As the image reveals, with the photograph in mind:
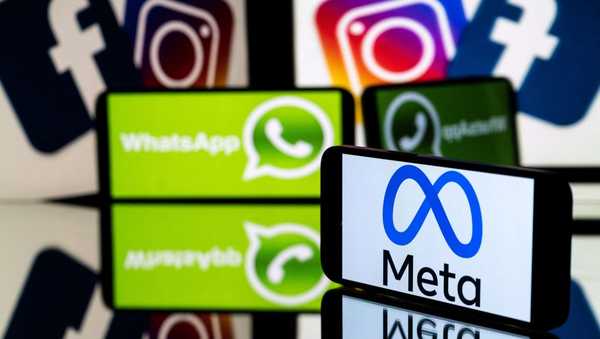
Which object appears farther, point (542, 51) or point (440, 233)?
point (542, 51)

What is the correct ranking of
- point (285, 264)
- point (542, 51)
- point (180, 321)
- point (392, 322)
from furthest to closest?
point (542, 51)
point (285, 264)
point (180, 321)
point (392, 322)

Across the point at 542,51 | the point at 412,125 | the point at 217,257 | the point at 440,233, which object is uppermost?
the point at 440,233

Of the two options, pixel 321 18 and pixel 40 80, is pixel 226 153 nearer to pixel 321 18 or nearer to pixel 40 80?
pixel 40 80

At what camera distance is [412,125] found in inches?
106

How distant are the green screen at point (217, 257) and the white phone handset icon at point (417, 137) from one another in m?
0.30

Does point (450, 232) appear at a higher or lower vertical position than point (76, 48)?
higher

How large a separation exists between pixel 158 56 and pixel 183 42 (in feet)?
0.39

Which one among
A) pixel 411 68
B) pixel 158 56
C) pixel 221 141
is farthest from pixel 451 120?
pixel 158 56

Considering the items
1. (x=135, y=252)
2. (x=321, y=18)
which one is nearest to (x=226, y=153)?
(x=135, y=252)

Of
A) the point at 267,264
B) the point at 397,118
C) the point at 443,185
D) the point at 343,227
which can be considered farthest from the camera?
the point at 397,118

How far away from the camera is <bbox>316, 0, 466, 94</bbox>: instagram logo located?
3836mm

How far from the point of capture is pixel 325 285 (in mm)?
2307

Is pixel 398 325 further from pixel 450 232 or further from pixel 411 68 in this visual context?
pixel 411 68

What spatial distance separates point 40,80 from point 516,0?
1543 mm
